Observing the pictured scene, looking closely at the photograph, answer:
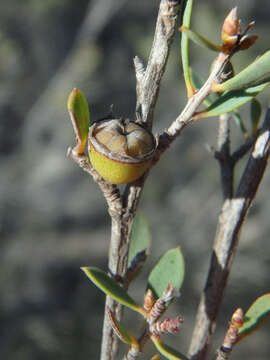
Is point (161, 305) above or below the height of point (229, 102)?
below

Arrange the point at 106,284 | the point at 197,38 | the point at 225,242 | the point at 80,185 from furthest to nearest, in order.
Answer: the point at 80,185 → the point at 225,242 → the point at 106,284 → the point at 197,38

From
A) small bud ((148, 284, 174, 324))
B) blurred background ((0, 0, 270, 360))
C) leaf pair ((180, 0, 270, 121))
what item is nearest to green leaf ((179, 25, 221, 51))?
leaf pair ((180, 0, 270, 121))

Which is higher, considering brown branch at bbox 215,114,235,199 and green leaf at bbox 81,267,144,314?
brown branch at bbox 215,114,235,199

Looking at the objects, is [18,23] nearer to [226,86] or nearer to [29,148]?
[29,148]

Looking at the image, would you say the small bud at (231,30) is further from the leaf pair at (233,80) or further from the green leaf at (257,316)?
the green leaf at (257,316)

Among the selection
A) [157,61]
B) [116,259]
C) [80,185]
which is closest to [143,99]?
[157,61]

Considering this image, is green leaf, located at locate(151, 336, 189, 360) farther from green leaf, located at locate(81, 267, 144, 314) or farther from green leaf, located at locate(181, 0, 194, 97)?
green leaf, located at locate(181, 0, 194, 97)

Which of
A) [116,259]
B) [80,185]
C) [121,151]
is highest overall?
[121,151]

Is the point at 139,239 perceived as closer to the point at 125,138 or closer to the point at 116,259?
the point at 116,259
